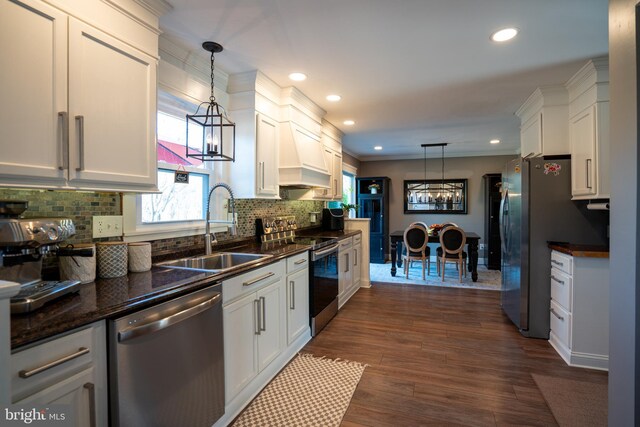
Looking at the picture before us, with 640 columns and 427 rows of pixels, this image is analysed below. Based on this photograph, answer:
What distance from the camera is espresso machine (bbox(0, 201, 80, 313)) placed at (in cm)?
113

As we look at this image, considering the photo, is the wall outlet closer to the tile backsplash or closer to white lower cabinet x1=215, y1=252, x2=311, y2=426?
the tile backsplash

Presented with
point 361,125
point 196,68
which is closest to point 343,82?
point 196,68

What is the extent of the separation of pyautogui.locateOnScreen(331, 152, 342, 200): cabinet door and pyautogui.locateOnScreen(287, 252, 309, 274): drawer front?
90.4 inches

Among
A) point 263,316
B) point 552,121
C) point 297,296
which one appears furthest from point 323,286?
point 552,121

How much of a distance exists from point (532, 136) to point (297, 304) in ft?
10.6

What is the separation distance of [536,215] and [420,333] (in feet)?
5.31

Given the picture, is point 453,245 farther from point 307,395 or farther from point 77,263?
point 77,263

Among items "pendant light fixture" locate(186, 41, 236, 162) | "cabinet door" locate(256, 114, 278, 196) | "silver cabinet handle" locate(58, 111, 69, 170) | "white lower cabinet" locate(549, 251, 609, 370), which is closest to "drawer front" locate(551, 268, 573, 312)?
"white lower cabinet" locate(549, 251, 609, 370)

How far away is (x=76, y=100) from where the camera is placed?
1390mm

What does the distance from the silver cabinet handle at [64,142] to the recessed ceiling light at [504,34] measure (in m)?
2.60

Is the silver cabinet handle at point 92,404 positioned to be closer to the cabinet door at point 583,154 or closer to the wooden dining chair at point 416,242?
the cabinet door at point 583,154

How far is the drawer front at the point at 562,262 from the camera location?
265cm

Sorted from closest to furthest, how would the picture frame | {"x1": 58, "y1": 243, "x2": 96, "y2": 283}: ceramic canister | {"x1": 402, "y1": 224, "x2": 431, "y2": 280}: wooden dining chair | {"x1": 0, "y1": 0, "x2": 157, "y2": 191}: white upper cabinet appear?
{"x1": 0, "y1": 0, "x2": 157, "y2": 191}: white upper cabinet < {"x1": 58, "y1": 243, "x2": 96, "y2": 283}: ceramic canister < {"x1": 402, "y1": 224, "x2": 431, "y2": 280}: wooden dining chair < the picture frame

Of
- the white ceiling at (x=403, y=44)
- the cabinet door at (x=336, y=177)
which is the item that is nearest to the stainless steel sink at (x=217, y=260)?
the white ceiling at (x=403, y=44)
